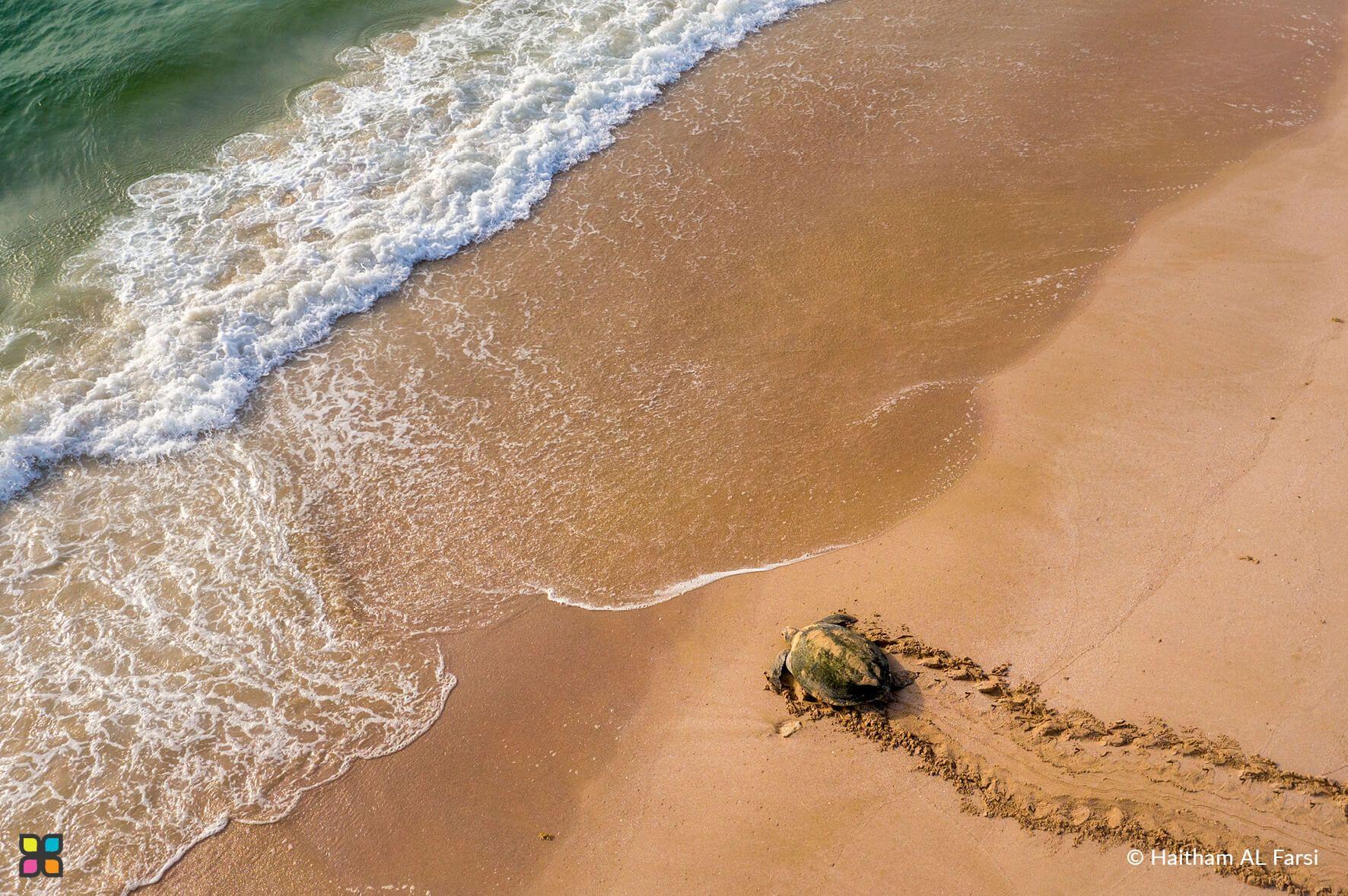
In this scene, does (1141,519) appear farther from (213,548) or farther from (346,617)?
(213,548)

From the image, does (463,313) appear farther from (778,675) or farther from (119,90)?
(119,90)

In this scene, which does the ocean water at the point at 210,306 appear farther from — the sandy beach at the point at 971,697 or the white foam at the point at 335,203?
the sandy beach at the point at 971,697

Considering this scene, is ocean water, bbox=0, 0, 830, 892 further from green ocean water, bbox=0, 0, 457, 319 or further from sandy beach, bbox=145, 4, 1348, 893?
sandy beach, bbox=145, 4, 1348, 893

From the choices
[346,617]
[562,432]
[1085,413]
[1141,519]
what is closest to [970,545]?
[1141,519]

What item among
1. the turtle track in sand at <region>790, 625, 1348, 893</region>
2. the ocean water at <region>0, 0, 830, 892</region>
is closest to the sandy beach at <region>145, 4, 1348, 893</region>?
the turtle track in sand at <region>790, 625, 1348, 893</region>

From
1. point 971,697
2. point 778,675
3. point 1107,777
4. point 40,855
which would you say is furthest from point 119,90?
point 1107,777

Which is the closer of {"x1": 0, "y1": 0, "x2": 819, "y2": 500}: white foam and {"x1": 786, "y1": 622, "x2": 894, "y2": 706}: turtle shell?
{"x1": 786, "y1": 622, "x2": 894, "y2": 706}: turtle shell

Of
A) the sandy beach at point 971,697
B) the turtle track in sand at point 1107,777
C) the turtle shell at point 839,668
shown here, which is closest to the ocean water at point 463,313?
the sandy beach at point 971,697
